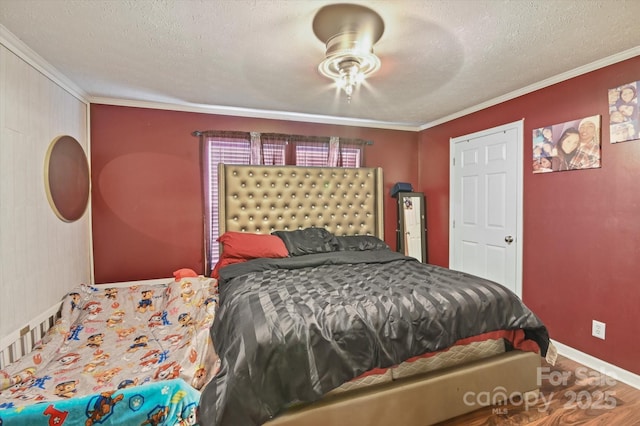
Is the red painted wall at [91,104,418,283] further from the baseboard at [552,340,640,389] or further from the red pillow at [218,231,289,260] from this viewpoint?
the baseboard at [552,340,640,389]

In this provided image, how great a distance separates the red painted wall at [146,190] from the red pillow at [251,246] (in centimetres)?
58

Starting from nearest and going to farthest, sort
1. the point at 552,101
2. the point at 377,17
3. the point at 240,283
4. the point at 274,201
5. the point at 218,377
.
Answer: the point at 218,377, the point at 377,17, the point at 240,283, the point at 552,101, the point at 274,201

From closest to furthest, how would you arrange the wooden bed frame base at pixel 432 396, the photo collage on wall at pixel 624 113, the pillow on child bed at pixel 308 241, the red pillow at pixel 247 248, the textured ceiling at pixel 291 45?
the wooden bed frame base at pixel 432 396 → the textured ceiling at pixel 291 45 → the photo collage on wall at pixel 624 113 → the red pillow at pixel 247 248 → the pillow on child bed at pixel 308 241

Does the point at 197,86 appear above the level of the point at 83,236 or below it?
A: above

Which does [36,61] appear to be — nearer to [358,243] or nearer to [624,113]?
[358,243]

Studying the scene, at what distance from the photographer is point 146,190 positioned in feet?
10.1

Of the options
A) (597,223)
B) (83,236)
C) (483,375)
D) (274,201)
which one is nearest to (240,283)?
(274,201)

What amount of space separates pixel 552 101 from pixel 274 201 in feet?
9.07

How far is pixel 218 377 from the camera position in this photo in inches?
54.6

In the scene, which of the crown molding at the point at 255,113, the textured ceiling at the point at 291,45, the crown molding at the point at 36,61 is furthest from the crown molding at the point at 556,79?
the crown molding at the point at 36,61

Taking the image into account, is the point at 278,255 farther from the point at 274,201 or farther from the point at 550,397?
the point at 550,397

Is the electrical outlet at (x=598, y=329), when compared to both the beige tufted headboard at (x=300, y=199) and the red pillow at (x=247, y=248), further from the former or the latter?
the red pillow at (x=247, y=248)

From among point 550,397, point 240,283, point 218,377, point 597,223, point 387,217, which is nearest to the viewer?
point 218,377

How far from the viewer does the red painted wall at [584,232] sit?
2172mm
